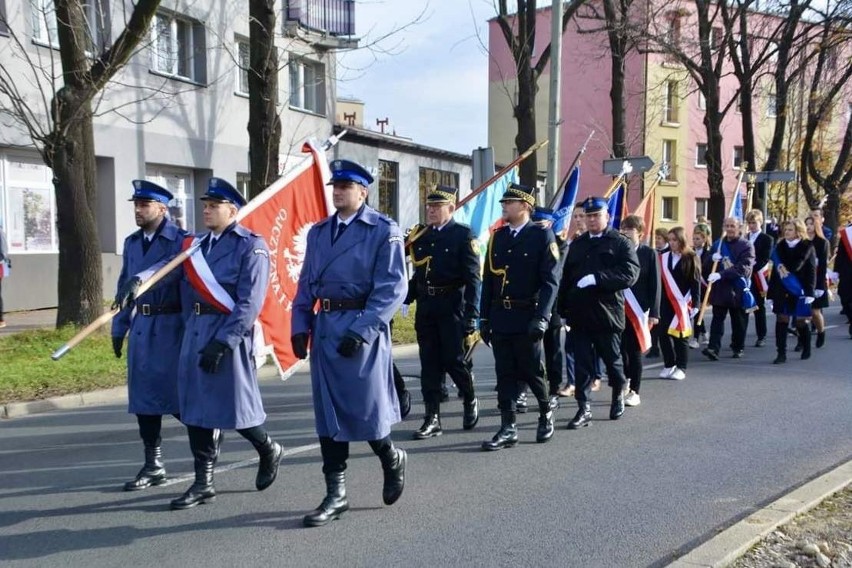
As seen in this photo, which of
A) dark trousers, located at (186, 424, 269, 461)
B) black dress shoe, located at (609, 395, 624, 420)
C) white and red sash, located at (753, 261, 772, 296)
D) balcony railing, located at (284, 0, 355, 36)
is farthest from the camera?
balcony railing, located at (284, 0, 355, 36)

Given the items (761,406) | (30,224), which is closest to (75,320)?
(30,224)

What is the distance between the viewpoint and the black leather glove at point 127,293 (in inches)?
194

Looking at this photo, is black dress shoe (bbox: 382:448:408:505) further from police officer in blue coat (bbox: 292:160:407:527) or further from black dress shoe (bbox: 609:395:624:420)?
black dress shoe (bbox: 609:395:624:420)

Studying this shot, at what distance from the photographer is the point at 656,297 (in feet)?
28.2

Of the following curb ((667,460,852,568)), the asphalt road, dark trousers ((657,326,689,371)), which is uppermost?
dark trousers ((657,326,689,371))

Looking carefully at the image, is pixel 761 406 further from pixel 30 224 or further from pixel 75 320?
pixel 30 224

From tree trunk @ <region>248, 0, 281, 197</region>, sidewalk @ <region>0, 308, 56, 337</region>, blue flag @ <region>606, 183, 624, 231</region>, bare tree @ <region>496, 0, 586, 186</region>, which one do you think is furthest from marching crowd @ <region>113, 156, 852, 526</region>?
sidewalk @ <region>0, 308, 56, 337</region>

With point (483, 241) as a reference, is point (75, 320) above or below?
below

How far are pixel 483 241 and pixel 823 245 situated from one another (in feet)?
16.9

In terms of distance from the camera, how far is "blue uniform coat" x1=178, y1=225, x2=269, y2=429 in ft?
16.3

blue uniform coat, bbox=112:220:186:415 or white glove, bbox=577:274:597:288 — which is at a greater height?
white glove, bbox=577:274:597:288

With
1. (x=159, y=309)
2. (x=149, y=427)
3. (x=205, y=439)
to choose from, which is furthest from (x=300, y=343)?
(x=149, y=427)

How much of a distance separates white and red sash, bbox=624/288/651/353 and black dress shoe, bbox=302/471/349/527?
4.30 m

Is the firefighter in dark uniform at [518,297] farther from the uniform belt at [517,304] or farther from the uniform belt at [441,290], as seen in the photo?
the uniform belt at [441,290]
